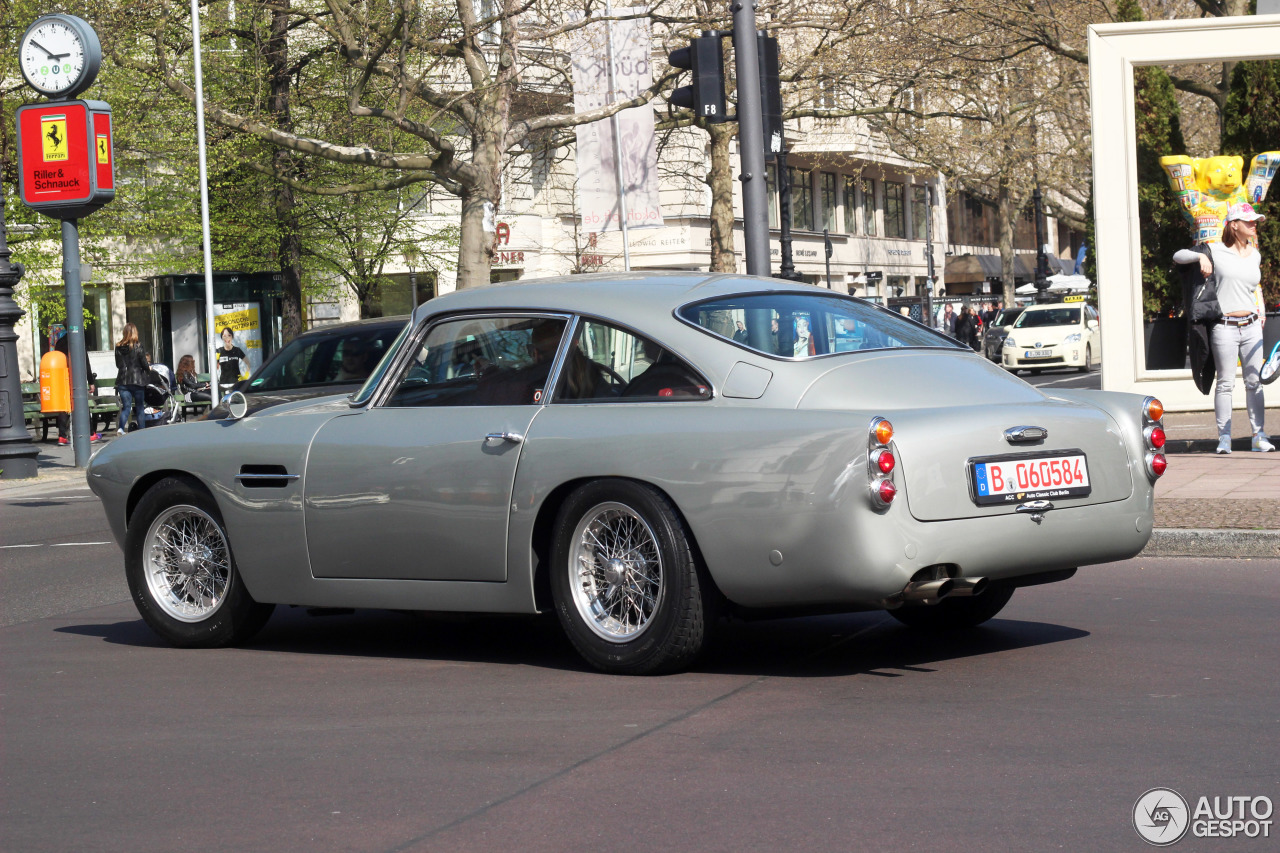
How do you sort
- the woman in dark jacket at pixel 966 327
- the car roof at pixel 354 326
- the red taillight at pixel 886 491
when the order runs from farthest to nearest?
1. the woman in dark jacket at pixel 966 327
2. the car roof at pixel 354 326
3. the red taillight at pixel 886 491

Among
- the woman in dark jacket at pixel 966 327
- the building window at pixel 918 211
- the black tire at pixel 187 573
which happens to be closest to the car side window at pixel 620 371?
the black tire at pixel 187 573

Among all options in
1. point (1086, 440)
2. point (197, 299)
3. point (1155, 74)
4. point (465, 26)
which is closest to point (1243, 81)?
point (1155, 74)

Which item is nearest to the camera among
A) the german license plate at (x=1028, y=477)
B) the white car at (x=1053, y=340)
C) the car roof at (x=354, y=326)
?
the german license plate at (x=1028, y=477)

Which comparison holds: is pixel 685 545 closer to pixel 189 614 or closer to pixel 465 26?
pixel 189 614

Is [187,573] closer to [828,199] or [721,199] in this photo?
[721,199]

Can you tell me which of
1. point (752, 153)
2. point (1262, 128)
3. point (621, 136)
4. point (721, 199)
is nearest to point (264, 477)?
point (752, 153)

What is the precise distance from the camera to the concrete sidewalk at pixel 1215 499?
30.6 ft

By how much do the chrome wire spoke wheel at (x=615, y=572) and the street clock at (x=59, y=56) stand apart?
16.0 m

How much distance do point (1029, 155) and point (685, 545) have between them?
3704 centimetres

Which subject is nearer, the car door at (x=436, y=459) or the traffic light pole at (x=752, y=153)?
the car door at (x=436, y=459)

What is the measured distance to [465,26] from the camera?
2250cm

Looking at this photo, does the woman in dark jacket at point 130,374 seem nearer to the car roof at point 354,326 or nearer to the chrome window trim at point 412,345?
the car roof at point 354,326
